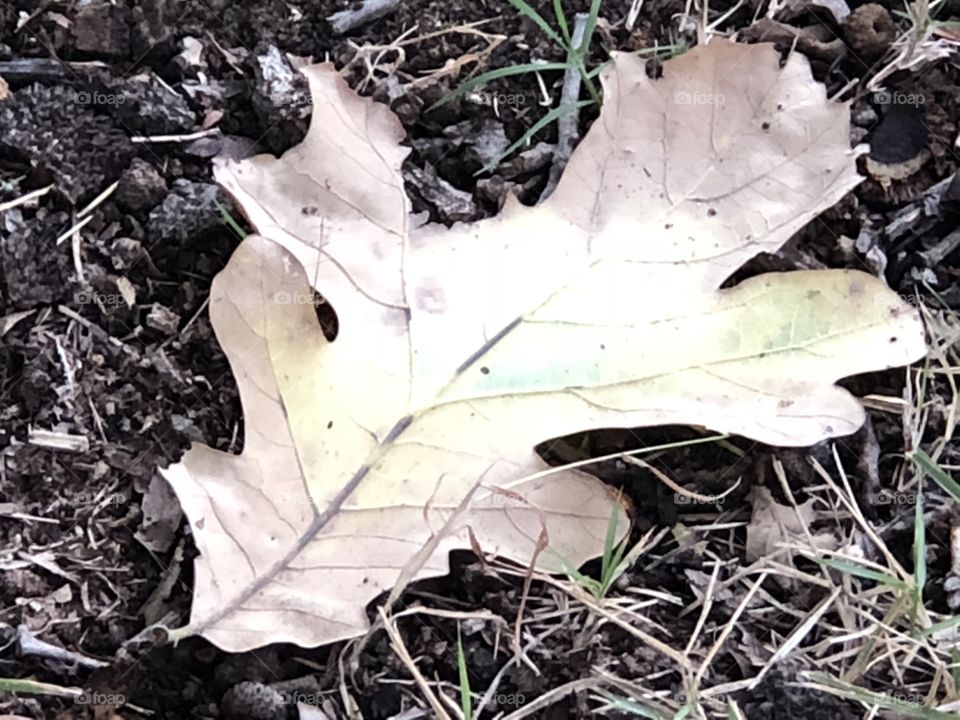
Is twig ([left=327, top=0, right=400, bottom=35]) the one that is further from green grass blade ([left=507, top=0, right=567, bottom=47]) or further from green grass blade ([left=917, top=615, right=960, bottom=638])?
green grass blade ([left=917, top=615, right=960, bottom=638])

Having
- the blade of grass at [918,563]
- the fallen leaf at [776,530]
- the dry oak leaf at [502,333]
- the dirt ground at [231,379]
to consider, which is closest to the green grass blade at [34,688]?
the dirt ground at [231,379]

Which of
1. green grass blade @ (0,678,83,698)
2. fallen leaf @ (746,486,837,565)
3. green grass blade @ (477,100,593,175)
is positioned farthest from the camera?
green grass blade @ (477,100,593,175)

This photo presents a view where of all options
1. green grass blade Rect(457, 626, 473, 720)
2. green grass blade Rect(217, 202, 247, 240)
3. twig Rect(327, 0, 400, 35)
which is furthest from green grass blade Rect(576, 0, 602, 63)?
green grass blade Rect(457, 626, 473, 720)

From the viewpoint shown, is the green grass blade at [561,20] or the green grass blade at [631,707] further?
the green grass blade at [561,20]

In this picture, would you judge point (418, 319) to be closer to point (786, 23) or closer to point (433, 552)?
point (433, 552)

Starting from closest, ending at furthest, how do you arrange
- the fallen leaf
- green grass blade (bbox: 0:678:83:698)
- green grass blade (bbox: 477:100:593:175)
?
green grass blade (bbox: 0:678:83:698) → the fallen leaf → green grass blade (bbox: 477:100:593:175)

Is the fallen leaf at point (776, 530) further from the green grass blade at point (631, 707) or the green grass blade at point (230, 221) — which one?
the green grass blade at point (230, 221)

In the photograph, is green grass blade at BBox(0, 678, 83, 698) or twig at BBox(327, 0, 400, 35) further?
twig at BBox(327, 0, 400, 35)
